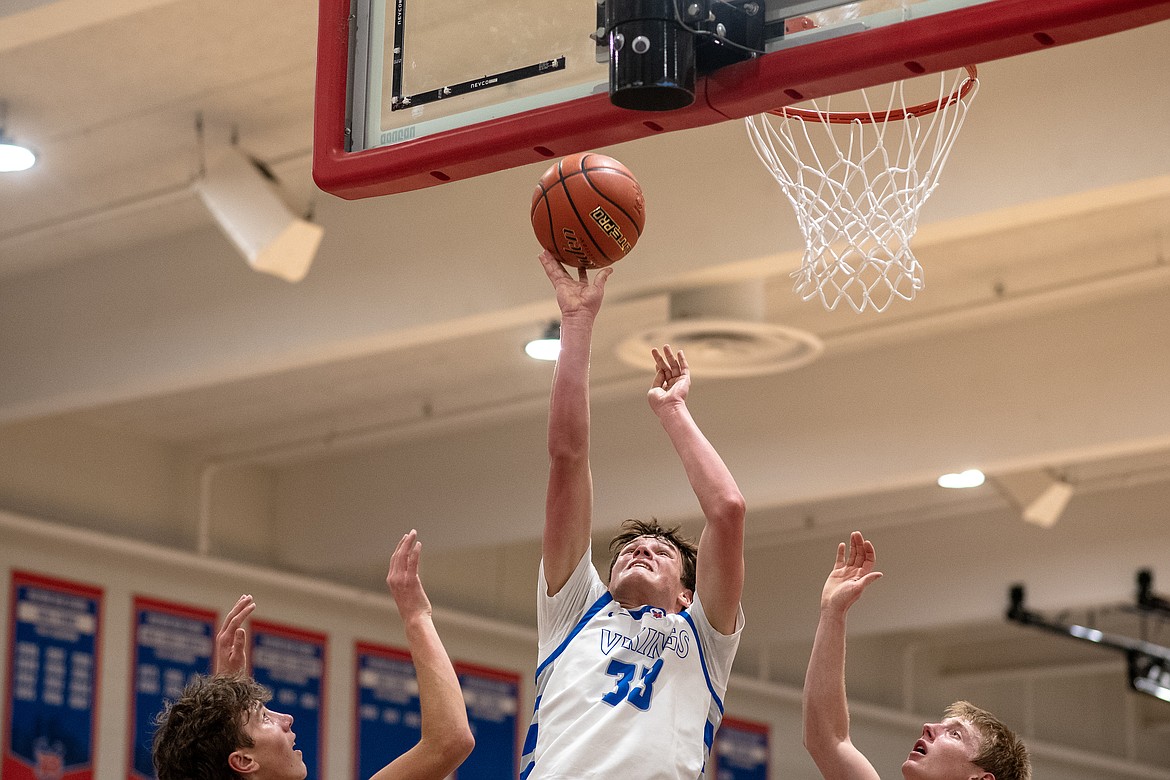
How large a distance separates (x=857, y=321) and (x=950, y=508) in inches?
129

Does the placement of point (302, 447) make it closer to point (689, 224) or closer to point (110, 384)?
point (110, 384)

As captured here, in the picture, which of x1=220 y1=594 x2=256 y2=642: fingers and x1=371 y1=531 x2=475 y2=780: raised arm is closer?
x1=371 y1=531 x2=475 y2=780: raised arm

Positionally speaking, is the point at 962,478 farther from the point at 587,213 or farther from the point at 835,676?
the point at 587,213

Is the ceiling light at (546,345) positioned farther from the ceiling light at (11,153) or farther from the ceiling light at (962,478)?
the ceiling light at (11,153)

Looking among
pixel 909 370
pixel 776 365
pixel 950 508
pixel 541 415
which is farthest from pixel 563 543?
pixel 950 508

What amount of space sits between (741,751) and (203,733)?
410 inches

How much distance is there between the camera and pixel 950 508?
1119cm

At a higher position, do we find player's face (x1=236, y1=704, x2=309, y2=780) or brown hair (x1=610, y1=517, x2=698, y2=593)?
brown hair (x1=610, y1=517, x2=698, y2=593)

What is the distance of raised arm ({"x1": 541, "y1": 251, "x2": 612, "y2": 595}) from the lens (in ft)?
11.4

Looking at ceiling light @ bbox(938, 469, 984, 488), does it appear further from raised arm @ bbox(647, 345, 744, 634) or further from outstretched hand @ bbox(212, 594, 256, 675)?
outstretched hand @ bbox(212, 594, 256, 675)

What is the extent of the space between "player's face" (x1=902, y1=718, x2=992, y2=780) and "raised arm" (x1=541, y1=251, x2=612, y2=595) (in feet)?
3.12

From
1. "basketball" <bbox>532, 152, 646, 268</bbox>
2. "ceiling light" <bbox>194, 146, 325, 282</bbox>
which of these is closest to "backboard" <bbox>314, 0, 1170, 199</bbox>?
"basketball" <bbox>532, 152, 646, 268</bbox>

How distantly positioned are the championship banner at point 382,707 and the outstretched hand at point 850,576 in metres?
7.12

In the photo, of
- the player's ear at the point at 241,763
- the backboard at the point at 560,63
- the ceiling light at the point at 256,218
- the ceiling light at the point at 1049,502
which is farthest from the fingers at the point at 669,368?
the ceiling light at the point at 1049,502
